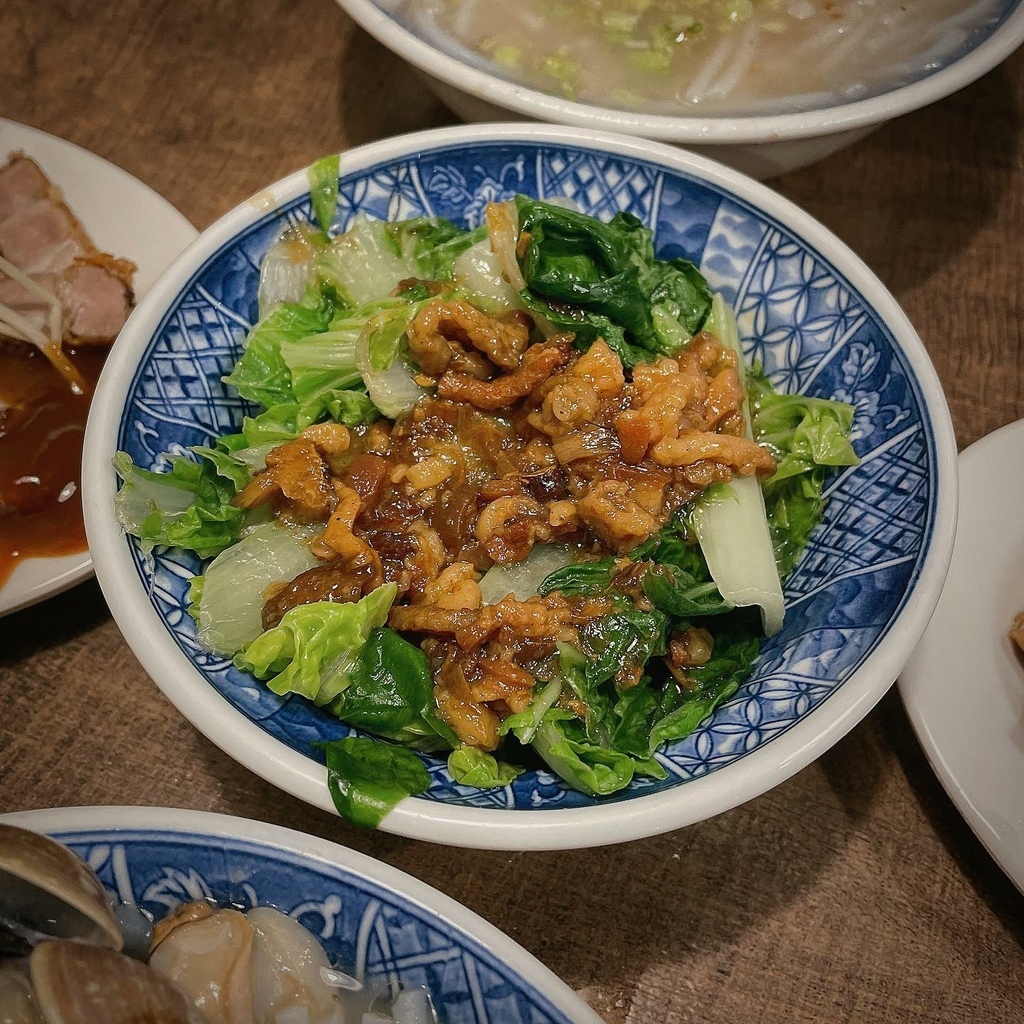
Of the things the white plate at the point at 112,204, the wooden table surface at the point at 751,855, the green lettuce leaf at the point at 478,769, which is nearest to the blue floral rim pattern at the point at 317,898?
the green lettuce leaf at the point at 478,769

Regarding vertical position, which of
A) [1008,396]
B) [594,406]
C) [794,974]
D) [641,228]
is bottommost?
[794,974]

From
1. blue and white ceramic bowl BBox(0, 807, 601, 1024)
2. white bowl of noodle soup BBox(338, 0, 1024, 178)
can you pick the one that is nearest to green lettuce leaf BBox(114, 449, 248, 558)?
blue and white ceramic bowl BBox(0, 807, 601, 1024)

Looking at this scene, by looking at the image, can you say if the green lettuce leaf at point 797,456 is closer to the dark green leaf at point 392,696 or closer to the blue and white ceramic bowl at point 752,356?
the blue and white ceramic bowl at point 752,356

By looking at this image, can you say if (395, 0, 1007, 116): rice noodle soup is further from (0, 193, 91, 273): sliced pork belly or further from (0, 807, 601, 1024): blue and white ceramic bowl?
(0, 807, 601, 1024): blue and white ceramic bowl

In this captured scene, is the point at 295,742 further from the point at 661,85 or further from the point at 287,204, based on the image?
the point at 661,85

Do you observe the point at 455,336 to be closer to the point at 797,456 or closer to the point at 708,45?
the point at 797,456

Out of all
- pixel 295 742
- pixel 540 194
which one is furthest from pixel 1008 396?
pixel 295 742
